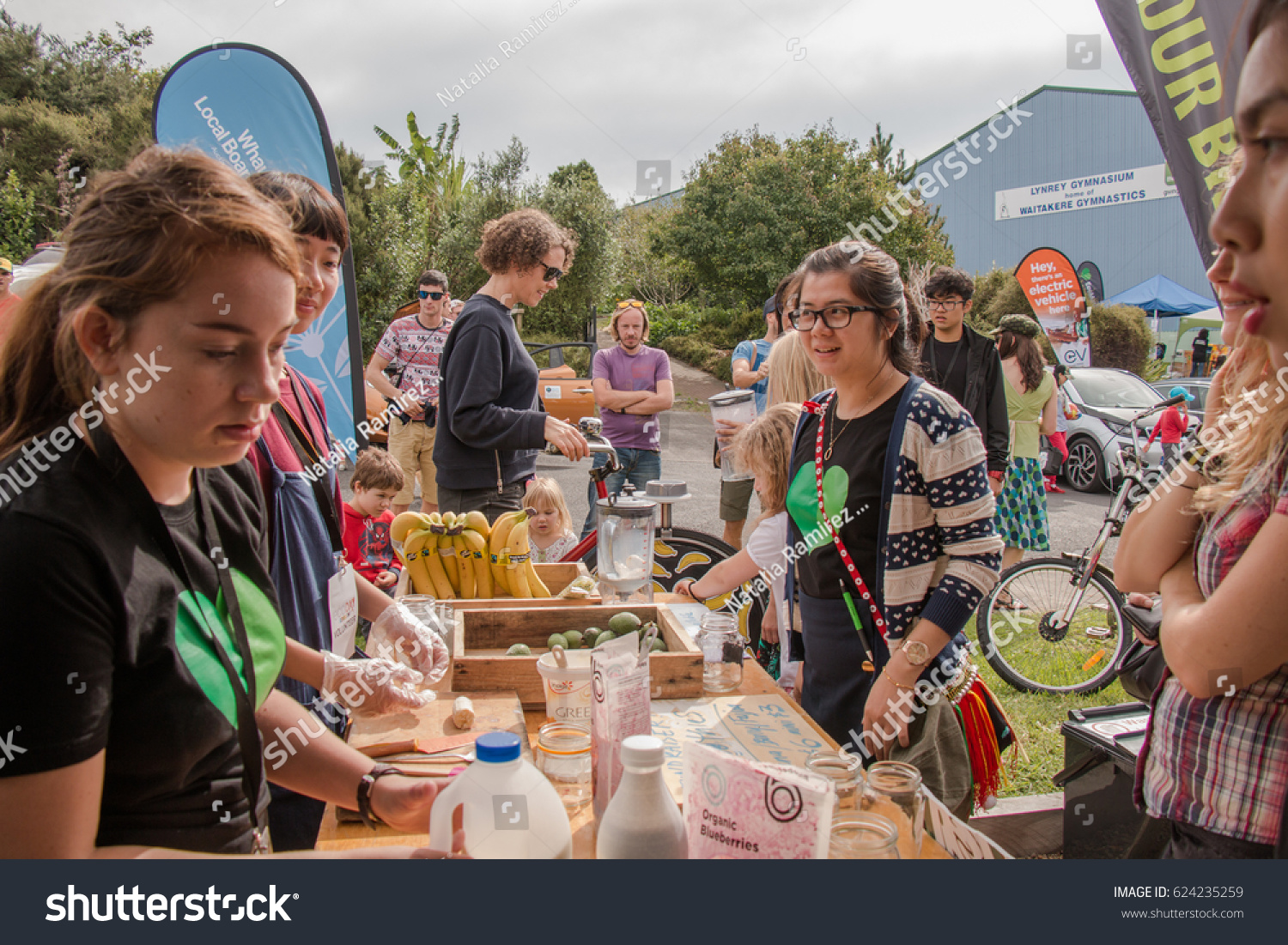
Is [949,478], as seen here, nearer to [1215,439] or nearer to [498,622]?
[1215,439]

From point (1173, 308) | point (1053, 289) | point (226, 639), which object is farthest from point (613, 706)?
point (1173, 308)

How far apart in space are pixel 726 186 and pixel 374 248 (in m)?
10.2

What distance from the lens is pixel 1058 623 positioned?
4.12 m

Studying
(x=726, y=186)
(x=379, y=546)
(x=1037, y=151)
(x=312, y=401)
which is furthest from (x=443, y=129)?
(x=312, y=401)

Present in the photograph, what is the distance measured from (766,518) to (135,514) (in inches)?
81.2

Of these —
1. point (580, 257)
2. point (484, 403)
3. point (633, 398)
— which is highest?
point (580, 257)

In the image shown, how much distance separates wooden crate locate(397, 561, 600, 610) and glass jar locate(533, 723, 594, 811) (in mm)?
749

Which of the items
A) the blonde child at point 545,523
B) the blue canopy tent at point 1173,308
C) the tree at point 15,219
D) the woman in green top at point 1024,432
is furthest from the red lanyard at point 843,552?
the blue canopy tent at point 1173,308

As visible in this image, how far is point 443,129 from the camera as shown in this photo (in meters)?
26.2

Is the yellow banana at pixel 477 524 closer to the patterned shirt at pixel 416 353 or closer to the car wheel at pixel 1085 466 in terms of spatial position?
the patterned shirt at pixel 416 353

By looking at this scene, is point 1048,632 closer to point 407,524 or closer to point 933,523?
point 933,523

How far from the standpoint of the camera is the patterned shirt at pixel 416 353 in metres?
5.92

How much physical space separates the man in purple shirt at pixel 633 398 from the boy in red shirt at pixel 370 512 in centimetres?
145

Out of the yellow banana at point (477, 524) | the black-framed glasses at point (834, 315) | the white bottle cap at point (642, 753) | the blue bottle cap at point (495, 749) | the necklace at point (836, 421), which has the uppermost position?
the black-framed glasses at point (834, 315)
